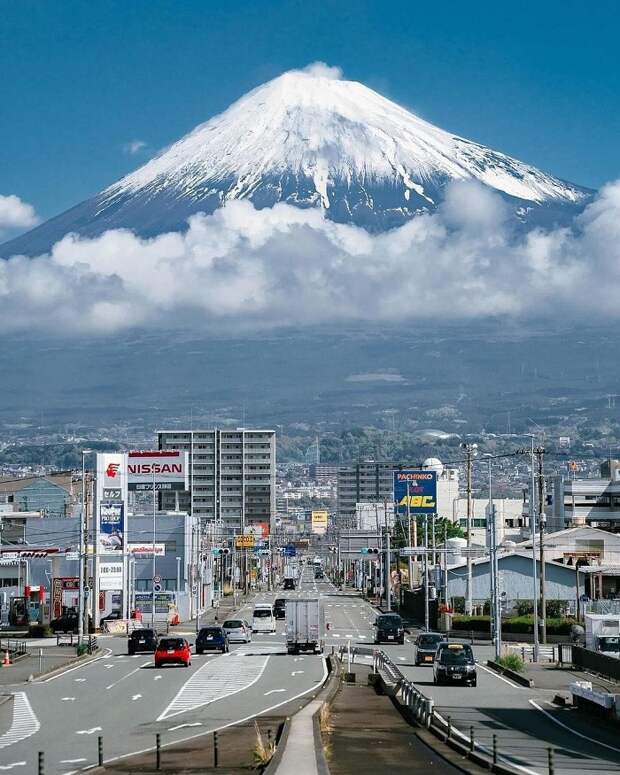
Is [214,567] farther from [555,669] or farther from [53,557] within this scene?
[555,669]

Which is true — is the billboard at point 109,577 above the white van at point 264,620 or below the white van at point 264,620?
above

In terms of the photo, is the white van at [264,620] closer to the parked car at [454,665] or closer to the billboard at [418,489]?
the parked car at [454,665]

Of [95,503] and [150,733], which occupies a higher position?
[95,503]

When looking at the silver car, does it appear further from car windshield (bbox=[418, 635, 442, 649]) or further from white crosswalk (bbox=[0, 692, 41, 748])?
white crosswalk (bbox=[0, 692, 41, 748])

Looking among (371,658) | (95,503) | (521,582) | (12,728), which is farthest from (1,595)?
(12,728)

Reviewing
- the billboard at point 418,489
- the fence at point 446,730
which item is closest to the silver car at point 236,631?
the fence at point 446,730

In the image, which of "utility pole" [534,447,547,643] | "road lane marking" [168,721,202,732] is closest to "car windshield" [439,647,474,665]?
"road lane marking" [168,721,202,732]
